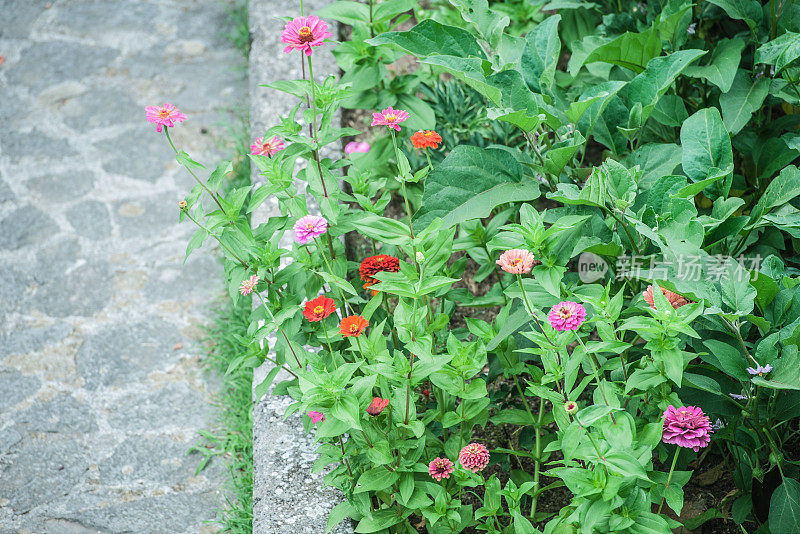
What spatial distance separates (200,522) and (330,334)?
1.01 meters

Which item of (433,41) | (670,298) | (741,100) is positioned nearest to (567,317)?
(670,298)

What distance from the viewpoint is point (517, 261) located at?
152 cm

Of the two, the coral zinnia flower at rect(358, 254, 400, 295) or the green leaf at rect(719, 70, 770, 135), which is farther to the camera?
the green leaf at rect(719, 70, 770, 135)

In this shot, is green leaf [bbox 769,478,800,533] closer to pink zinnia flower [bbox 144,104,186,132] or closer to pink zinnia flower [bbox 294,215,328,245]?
pink zinnia flower [bbox 294,215,328,245]

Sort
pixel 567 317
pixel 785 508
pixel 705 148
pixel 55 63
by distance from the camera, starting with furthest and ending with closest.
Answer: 1. pixel 55 63
2. pixel 705 148
3. pixel 785 508
4. pixel 567 317

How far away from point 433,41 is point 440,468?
1.12 metres

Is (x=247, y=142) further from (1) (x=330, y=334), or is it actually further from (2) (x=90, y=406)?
(1) (x=330, y=334)

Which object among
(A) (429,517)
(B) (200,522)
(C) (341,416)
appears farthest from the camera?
(B) (200,522)

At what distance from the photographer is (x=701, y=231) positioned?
1583mm

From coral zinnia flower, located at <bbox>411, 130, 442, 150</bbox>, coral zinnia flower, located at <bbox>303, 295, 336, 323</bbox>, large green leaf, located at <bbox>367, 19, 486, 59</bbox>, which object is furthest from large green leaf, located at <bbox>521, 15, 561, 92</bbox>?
coral zinnia flower, located at <bbox>303, 295, 336, 323</bbox>

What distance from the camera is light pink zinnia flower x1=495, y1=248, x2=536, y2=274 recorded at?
1.50m

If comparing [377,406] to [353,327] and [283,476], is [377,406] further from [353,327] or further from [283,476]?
[283,476]

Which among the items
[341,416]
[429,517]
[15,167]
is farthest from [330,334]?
[15,167]

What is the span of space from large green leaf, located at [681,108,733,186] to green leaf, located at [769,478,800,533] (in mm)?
788
